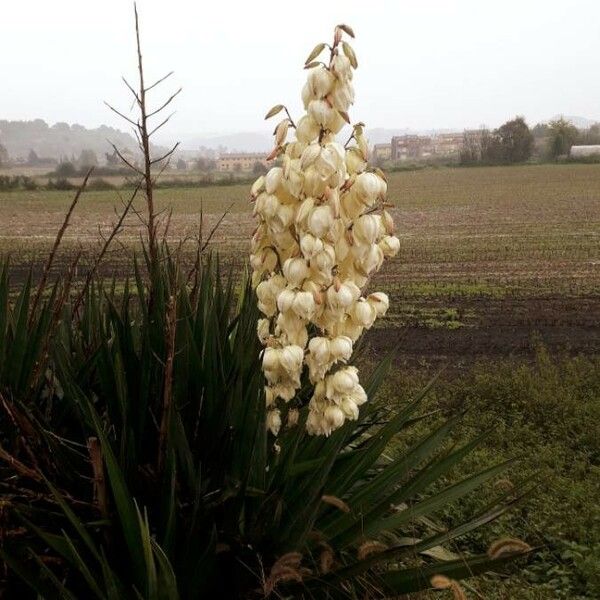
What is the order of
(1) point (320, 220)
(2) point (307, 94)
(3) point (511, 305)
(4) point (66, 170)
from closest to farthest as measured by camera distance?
(1) point (320, 220) → (2) point (307, 94) → (3) point (511, 305) → (4) point (66, 170)

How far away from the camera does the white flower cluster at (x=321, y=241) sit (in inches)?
69.5

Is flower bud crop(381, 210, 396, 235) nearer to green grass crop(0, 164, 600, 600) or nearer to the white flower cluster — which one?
the white flower cluster

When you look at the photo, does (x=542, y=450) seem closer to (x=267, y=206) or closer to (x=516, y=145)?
(x=267, y=206)

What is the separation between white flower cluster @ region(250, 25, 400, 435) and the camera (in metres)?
1.76

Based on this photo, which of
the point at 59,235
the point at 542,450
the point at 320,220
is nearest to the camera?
the point at 320,220

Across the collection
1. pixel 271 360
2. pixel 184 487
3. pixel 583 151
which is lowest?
pixel 184 487

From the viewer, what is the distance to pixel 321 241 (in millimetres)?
1770

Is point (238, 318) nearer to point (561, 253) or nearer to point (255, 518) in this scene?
point (255, 518)

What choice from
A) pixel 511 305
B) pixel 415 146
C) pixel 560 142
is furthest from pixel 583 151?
pixel 415 146

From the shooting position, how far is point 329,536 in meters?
2.11

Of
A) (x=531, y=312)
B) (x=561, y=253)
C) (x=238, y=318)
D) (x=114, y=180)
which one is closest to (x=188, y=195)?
(x=114, y=180)

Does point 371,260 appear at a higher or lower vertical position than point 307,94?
lower

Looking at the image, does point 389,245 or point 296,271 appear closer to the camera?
point 296,271

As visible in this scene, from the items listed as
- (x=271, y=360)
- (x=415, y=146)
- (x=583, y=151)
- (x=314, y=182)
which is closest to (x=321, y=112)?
(x=314, y=182)
